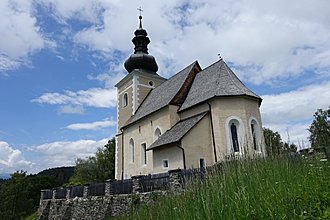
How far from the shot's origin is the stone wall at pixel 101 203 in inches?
446

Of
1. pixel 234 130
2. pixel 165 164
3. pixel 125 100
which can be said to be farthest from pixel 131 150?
pixel 234 130

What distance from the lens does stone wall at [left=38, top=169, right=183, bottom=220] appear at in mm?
11336

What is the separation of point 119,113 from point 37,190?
62.2 feet

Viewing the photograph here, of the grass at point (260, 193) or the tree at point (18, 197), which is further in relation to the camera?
the tree at point (18, 197)

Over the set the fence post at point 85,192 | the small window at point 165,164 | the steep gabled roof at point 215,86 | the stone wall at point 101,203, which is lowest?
the stone wall at point 101,203

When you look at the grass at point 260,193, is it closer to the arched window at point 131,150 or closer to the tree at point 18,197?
the arched window at point 131,150

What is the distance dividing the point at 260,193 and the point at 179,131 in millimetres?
13271

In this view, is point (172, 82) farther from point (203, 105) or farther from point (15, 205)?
point (15, 205)

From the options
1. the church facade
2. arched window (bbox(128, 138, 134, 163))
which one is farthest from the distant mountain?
the church facade

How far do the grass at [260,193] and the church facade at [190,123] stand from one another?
6752mm

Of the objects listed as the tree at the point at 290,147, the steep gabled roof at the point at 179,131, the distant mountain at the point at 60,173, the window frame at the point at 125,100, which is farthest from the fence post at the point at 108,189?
the distant mountain at the point at 60,173

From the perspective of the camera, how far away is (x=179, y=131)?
1728 centimetres

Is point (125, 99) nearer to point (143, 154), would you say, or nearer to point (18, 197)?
point (143, 154)

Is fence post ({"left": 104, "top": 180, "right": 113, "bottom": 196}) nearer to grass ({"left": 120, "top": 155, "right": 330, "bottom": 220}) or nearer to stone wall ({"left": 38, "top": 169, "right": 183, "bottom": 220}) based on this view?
stone wall ({"left": 38, "top": 169, "right": 183, "bottom": 220})
